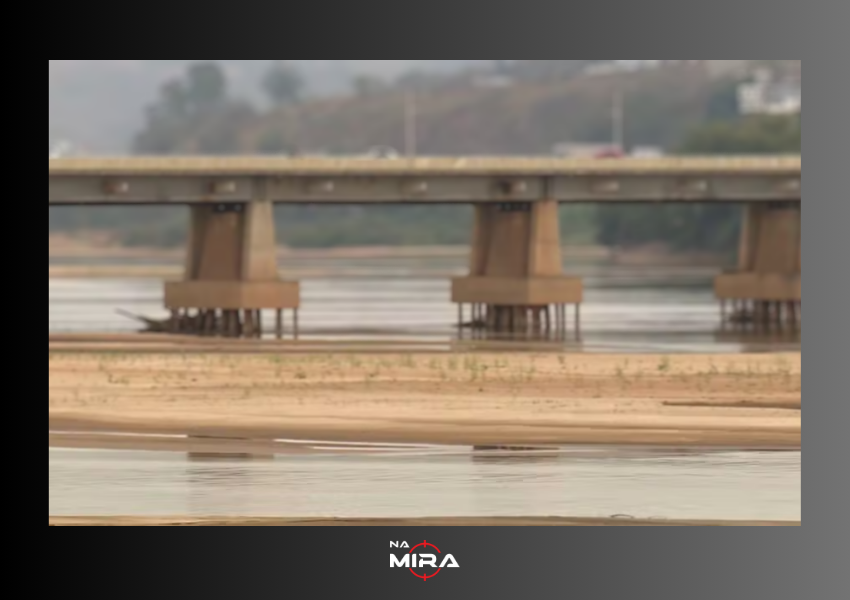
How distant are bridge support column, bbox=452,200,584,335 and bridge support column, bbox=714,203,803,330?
388 inches

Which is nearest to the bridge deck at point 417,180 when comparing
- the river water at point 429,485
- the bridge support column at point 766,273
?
the bridge support column at point 766,273

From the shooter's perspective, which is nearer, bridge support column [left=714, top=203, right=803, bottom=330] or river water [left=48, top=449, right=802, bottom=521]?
river water [left=48, top=449, right=802, bottom=521]

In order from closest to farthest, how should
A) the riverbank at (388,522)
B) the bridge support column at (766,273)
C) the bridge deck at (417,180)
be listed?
the riverbank at (388,522), the bridge deck at (417,180), the bridge support column at (766,273)

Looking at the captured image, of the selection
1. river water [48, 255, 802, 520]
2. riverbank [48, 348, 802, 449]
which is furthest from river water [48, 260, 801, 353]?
river water [48, 255, 802, 520]

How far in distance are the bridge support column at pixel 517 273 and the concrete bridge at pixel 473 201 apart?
0.25ft

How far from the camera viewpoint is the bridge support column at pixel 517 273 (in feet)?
293

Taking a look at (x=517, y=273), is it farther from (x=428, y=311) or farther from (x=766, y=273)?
(x=766, y=273)

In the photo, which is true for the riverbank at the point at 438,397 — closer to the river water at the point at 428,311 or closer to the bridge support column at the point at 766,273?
the river water at the point at 428,311

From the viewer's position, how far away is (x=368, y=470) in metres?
26.0

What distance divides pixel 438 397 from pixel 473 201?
49.1 metres

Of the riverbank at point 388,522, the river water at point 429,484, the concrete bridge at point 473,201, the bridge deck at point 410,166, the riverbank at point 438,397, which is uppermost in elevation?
the bridge deck at point 410,166

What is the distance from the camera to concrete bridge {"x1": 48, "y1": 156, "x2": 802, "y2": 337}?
8706 centimetres

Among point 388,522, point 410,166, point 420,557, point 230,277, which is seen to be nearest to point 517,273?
point 410,166

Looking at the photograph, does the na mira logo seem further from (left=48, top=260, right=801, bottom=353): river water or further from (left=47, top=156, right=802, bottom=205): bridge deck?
(left=47, top=156, right=802, bottom=205): bridge deck
